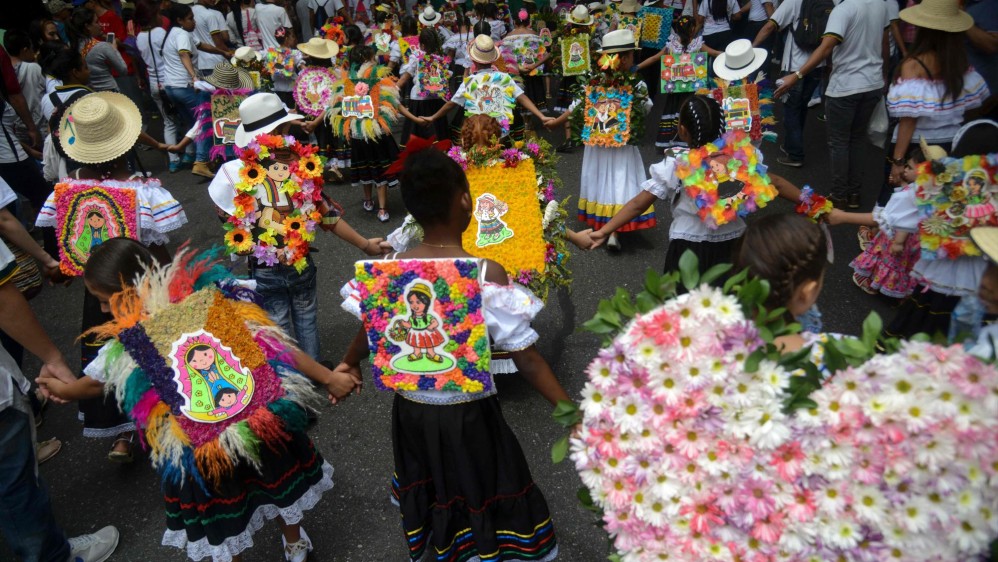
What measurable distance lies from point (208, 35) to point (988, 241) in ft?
36.1

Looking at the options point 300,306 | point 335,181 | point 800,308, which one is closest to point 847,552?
point 800,308

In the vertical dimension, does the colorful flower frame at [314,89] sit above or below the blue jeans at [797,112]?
above

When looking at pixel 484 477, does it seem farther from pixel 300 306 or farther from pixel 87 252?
pixel 87 252

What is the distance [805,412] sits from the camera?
1.63m

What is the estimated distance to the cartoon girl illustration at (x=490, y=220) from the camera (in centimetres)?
416

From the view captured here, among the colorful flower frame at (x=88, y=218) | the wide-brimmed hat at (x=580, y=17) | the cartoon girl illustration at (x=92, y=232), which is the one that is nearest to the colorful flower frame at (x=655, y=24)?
the wide-brimmed hat at (x=580, y=17)

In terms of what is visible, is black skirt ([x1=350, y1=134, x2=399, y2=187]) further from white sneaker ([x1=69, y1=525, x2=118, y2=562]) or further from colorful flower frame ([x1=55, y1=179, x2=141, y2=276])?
white sneaker ([x1=69, y1=525, x2=118, y2=562])

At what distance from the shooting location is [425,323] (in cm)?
244

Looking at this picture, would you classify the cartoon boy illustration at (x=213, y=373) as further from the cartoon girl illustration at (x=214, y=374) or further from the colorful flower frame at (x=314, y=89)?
the colorful flower frame at (x=314, y=89)

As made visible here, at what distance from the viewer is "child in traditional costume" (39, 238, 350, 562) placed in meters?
2.57

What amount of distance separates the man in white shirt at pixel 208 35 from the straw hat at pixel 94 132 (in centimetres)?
634

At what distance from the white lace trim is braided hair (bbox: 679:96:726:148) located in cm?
293

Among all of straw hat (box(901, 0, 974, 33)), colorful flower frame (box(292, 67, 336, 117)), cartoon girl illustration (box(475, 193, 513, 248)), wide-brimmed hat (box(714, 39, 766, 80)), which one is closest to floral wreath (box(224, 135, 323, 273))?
cartoon girl illustration (box(475, 193, 513, 248))

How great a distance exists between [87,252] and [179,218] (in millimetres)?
559
